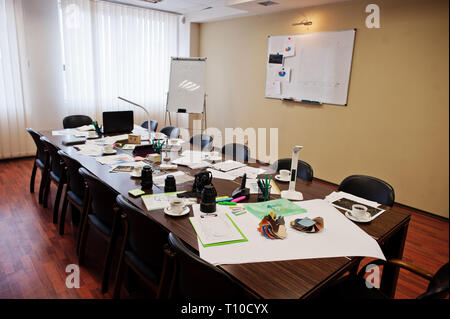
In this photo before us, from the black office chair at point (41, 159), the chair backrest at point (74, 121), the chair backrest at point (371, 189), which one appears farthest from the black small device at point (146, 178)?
the chair backrest at point (74, 121)

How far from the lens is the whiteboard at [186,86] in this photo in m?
5.77

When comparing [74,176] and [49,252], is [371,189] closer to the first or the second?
[74,176]

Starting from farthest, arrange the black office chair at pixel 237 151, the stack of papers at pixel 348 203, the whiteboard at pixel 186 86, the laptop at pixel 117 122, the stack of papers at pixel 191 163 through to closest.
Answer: the whiteboard at pixel 186 86 < the laptop at pixel 117 122 < the black office chair at pixel 237 151 < the stack of papers at pixel 191 163 < the stack of papers at pixel 348 203

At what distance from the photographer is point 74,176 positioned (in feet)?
8.41

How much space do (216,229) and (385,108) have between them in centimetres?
315

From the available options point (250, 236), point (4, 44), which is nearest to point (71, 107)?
point (4, 44)

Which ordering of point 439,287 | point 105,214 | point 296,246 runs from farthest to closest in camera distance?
point 105,214 < point 296,246 < point 439,287

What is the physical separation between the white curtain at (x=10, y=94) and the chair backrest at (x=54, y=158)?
7.89ft

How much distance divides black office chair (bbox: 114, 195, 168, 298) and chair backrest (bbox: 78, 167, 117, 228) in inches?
10.5

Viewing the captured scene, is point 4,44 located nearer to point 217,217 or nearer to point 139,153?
point 139,153

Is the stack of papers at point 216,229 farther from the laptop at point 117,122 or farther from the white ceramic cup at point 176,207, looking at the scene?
the laptop at point 117,122

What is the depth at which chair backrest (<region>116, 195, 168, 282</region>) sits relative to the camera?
1.57 m

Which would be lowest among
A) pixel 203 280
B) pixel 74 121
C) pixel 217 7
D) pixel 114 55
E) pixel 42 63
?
pixel 203 280

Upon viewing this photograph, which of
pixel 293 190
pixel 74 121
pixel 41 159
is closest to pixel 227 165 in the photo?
pixel 293 190
